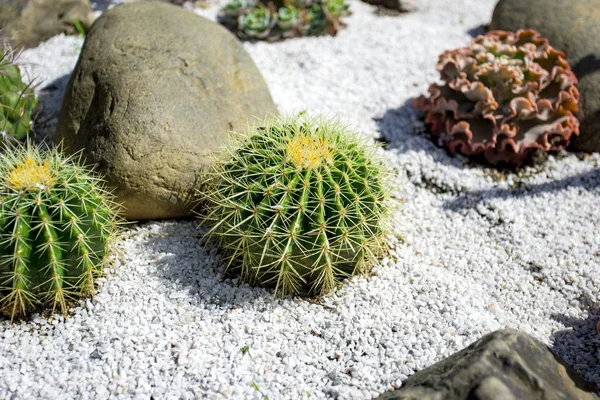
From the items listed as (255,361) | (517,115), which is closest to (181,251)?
(255,361)

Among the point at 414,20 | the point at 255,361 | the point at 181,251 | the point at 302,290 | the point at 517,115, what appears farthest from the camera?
the point at 414,20

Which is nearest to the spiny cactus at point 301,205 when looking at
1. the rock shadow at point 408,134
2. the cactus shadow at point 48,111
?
the rock shadow at point 408,134

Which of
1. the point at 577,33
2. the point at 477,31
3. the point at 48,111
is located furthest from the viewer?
the point at 477,31

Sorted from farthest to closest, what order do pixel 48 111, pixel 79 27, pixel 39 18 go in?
pixel 79 27 → pixel 39 18 → pixel 48 111

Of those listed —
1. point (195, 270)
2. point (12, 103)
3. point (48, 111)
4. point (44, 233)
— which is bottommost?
point (195, 270)

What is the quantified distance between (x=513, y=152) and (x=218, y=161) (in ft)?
7.55

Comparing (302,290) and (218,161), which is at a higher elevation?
(218,161)

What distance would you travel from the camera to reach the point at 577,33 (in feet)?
15.5

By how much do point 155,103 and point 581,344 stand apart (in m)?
2.82

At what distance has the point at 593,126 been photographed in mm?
4469

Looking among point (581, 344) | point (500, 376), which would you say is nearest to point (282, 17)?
point (581, 344)

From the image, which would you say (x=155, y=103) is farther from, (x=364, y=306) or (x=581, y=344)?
(x=581, y=344)

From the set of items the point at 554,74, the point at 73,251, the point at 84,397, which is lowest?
the point at 84,397

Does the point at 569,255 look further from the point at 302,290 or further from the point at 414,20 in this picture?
the point at 414,20
